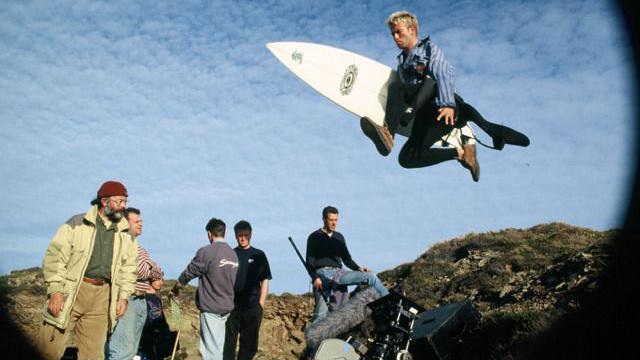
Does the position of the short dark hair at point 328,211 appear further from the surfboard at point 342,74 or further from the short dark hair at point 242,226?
the surfboard at point 342,74

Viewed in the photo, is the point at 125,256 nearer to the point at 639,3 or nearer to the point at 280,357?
the point at 639,3

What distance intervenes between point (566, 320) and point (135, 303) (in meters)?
4.76

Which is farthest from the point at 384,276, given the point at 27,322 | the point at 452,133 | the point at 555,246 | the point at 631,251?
the point at 631,251

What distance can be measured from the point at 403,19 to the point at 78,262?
165 inches

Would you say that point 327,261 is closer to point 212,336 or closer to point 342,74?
point 212,336

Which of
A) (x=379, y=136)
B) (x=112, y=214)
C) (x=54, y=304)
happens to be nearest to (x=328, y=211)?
(x=379, y=136)

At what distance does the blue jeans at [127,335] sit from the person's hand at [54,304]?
3.63 ft

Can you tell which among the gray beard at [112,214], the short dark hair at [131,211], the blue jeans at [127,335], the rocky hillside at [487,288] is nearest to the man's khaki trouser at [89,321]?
the blue jeans at [127,335]

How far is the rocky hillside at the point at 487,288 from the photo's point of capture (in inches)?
240

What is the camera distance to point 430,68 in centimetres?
532

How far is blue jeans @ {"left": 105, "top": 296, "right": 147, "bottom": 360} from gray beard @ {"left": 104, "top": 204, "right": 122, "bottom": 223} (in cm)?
112

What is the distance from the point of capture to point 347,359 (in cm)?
495

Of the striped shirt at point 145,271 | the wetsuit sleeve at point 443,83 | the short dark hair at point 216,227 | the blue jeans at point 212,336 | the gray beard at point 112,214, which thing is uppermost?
the wetsuit sleeve at point 443,83

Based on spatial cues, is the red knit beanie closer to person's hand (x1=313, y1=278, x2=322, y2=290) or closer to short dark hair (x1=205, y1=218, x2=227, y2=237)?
short dark hair (x1=205, y1=218, x2=227, y2=237)
